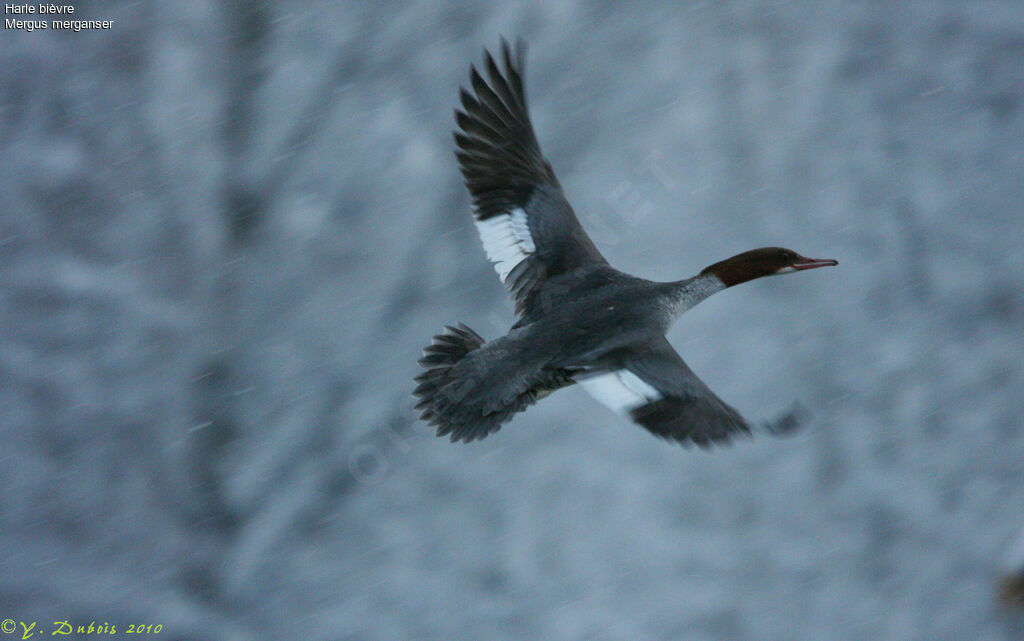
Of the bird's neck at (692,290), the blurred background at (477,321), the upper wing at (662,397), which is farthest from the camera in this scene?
the blurred background at (477,321)

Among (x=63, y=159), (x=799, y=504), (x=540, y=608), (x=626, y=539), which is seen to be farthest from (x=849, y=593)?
(x=63, y=159)

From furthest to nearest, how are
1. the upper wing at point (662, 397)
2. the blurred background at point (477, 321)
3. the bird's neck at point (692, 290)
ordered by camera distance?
the blurred background at point (477, 321)
the bird's neck at point (692, 290)
the upper wing at point (662, 397)

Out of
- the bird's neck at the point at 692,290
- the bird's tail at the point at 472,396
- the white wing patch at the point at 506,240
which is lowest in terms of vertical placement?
the bird's tail at the point at 472,396

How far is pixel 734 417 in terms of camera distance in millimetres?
1342

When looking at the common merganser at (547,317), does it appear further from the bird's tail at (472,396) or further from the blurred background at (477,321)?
the blurred background at (477,321)

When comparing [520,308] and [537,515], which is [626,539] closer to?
[537,515]

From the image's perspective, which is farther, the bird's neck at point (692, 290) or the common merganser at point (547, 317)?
the bird's neck at point (692, 290)

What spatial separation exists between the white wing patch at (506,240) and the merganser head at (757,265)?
33 cm

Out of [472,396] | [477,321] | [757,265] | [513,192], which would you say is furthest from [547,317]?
[477,321]

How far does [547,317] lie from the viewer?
150cm

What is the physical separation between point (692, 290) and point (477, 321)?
3.22 ft

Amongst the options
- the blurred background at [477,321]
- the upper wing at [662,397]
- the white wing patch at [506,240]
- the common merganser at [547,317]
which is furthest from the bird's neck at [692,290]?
the blurred background at [477,321]

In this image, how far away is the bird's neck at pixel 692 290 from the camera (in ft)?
5.01

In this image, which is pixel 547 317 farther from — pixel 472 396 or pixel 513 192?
pixel 513 192
